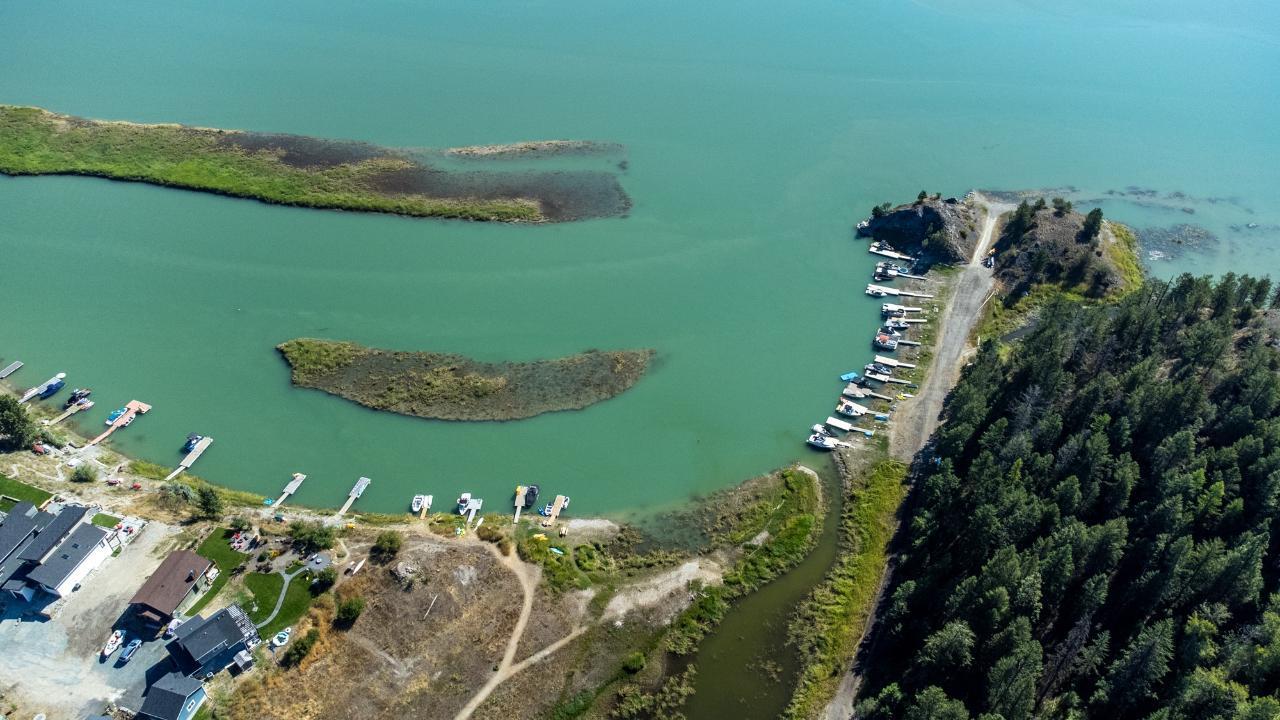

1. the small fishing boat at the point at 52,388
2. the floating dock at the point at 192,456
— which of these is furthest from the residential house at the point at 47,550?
the small fishing boat at the point at 52,388

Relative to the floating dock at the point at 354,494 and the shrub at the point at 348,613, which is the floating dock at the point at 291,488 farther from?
the shrub at the point at 348,613

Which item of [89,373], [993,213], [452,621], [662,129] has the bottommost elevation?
[452,621]

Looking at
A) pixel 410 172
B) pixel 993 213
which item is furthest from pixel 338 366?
pixel 993 213

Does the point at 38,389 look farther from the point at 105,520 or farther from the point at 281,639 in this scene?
the point at 281,639

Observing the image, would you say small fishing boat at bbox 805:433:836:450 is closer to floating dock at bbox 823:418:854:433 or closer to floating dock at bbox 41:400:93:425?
floating dock at bbox 823:418:854:433

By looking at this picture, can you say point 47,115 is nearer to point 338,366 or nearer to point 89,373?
point 89,373

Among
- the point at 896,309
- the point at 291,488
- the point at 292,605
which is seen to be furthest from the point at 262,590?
the point at 896,309
